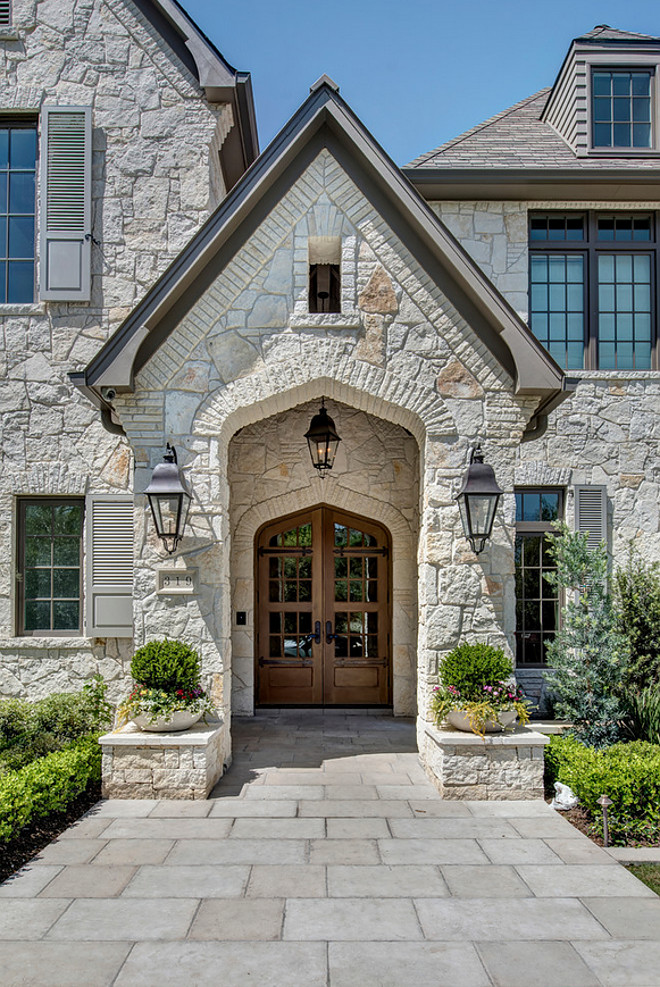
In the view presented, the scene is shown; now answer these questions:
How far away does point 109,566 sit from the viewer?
889 cm

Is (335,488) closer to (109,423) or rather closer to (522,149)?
(109,423)

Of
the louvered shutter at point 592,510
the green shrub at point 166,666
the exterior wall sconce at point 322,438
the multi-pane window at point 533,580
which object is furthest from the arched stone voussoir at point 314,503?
the green shrub at point 166,666

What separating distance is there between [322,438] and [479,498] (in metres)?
2.30

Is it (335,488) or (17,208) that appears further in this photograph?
(335,488)

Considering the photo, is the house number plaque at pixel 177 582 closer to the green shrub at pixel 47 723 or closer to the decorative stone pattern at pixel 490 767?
the green shrub at pixel 47 723

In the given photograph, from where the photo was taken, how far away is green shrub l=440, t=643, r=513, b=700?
6691mm

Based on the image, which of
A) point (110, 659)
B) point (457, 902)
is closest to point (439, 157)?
point (110, 659)

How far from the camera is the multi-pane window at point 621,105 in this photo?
10695mm

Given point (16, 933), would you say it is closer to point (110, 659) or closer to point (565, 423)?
point (110, 659)

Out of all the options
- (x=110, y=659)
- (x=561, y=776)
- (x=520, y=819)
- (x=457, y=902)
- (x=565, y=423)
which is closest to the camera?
(x=457, y=902)

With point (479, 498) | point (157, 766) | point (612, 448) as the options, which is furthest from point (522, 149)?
point (157, 766)

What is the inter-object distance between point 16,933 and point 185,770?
234 centimetres

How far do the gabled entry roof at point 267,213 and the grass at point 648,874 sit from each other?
3884 mm

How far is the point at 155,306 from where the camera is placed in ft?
22.7
